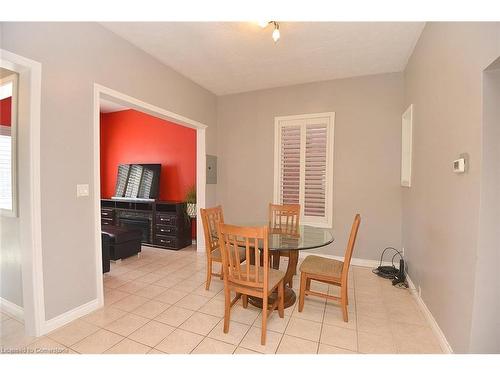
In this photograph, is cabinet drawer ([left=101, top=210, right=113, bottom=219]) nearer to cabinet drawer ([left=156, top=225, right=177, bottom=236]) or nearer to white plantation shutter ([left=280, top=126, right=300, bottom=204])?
cabinet drawer ([left=156, top=225, right=177, bottom=236])

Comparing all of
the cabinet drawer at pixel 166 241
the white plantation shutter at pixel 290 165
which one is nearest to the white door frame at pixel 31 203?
the cabinet drawer at pixel 166 241

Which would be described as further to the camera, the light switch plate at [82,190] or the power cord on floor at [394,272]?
the power cord on floor at [394,272]

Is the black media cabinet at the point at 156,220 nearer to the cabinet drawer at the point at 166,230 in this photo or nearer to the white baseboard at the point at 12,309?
the cabinet drawer at the point at 166,230

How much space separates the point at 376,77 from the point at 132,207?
4.75 metres

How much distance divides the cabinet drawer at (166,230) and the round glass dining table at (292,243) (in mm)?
2277

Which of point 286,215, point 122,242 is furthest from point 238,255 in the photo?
point 122,242

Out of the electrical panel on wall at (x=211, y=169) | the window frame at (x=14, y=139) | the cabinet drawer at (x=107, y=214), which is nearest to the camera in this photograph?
the window frame at (x=14, y=139)

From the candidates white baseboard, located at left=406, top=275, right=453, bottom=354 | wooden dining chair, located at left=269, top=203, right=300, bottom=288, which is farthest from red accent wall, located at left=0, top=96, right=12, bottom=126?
white baseboard, located at left=406, top=275, right=453, bottom=354

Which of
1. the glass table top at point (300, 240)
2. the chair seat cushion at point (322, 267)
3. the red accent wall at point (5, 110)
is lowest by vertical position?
the chair seat cushion at point (322, 267)

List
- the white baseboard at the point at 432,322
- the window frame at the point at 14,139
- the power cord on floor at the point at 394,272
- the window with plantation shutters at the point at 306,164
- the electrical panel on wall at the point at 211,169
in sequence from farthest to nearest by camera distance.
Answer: the electrical panel on wall at the point at 211,169
the window with plantation shutters at the point at 306,164
the power cord on floor at the point at 394,272
the window frame at the point at 14,139
the white baseboard at the point at 432,322

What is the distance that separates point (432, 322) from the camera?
2055 millimetres

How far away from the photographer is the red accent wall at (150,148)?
16.2 feet

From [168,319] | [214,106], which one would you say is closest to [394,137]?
[214,106]

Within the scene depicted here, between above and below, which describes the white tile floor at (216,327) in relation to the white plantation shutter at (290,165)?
below
